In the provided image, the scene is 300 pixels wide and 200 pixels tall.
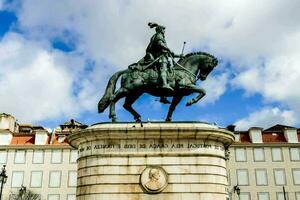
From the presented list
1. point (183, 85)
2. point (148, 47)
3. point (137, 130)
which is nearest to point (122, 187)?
point (137, 130)

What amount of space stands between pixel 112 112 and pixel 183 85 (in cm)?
333

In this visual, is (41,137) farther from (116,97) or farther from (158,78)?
(158,78)

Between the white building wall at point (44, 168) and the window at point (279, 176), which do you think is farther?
the white building wall at point (44, 168)

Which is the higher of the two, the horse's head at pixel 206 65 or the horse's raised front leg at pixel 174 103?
the horse's head at pixel 206 65

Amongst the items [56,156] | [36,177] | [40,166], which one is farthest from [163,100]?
[36,177]

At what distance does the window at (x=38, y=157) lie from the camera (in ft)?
189

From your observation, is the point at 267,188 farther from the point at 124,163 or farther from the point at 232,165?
the point at 124,163

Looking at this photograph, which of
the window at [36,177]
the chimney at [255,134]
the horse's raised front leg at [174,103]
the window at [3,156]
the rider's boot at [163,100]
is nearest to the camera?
the horse's raised front leg at [174,103]

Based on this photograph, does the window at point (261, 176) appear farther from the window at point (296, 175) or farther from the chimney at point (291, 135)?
the chimney at point (291, 135)

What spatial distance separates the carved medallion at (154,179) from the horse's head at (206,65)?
5.47 metres

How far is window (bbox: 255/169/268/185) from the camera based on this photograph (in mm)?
56653

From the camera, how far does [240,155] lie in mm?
57781

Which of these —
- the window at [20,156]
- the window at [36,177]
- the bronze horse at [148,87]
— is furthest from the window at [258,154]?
the bronze horse at [148,87]

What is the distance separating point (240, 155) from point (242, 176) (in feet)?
9.32
